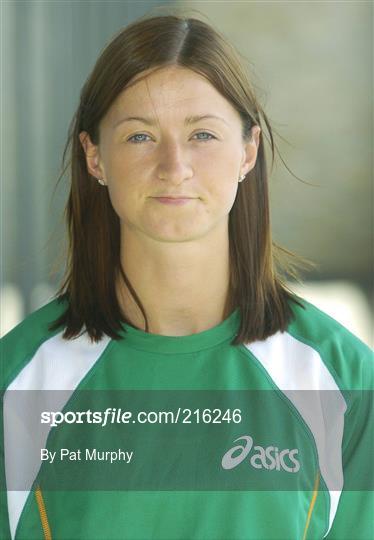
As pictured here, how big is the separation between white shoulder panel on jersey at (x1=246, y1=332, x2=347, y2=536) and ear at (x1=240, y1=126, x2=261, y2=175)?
0.73 feet

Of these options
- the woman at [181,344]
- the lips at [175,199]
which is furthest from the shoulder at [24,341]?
the lips at [175,199]

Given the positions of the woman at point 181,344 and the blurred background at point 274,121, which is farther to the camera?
the blurred background at point 274,121

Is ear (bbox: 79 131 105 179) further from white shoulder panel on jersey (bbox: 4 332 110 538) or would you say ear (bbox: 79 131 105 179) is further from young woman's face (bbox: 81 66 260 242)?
white shoulder panel on jersey (bbox: 4 332 110 538)

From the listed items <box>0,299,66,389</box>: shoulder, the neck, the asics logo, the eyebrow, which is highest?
the eyebrow

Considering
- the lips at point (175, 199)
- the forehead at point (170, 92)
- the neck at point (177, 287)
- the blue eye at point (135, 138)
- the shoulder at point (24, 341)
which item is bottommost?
the shoulder at point (24, 341)

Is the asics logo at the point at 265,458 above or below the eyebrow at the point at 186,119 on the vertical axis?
below

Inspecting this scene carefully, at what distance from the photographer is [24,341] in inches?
45.1

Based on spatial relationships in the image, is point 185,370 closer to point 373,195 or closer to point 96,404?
point 96,404

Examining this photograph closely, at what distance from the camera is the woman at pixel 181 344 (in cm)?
106

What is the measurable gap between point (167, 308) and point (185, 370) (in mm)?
87

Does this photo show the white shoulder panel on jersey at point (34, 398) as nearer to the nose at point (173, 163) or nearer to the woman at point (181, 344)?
the woman at point (181, 344)

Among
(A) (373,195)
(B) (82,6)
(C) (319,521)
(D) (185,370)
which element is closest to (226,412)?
(D) (185,370)

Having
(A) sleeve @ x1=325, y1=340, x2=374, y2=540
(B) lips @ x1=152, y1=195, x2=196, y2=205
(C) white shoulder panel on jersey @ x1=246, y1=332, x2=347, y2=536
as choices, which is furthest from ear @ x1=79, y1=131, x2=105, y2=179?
(A) sleeve @ x1=325, y1=340, x2=374, y2=540

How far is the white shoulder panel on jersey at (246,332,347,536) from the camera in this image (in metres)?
1.10
